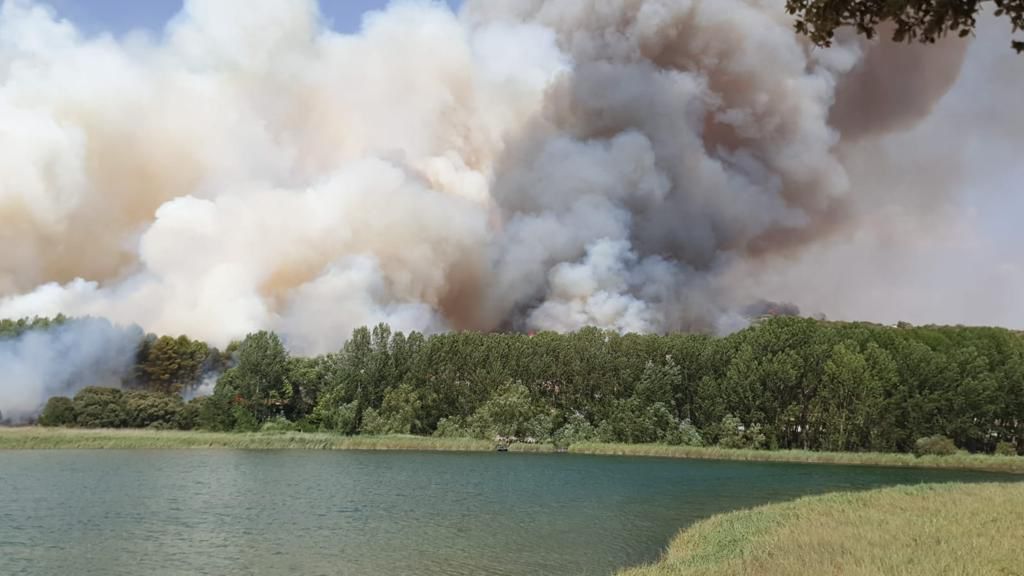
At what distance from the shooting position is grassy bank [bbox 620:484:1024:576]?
59.3 ft

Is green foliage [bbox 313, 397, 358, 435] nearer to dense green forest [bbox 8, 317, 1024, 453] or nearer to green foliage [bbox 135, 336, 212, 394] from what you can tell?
dense green forest [bbox 8, 317, 1024, 453]

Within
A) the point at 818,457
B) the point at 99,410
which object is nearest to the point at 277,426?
the point at 99,410

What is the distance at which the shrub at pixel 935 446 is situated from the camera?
265ft

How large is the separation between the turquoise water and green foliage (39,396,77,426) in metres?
40.4

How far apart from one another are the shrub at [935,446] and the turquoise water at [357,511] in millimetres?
15692

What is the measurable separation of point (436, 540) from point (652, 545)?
327 inches

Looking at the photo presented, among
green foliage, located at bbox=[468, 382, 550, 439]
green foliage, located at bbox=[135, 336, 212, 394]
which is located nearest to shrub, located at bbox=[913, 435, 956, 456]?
green foliage, located at bbox=[468, 382, 550, 439]

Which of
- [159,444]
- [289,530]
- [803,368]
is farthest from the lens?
[803,368]

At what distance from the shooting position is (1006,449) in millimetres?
84000

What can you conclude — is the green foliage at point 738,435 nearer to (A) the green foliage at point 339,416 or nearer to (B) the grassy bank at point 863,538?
(A) the green foliage at point 339,416

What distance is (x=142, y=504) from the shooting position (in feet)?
123

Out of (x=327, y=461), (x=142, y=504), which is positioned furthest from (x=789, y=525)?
(x=327, y=461)

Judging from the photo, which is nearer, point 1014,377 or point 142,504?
point 142,504

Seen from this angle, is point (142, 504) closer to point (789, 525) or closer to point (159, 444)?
point (789, 525)
